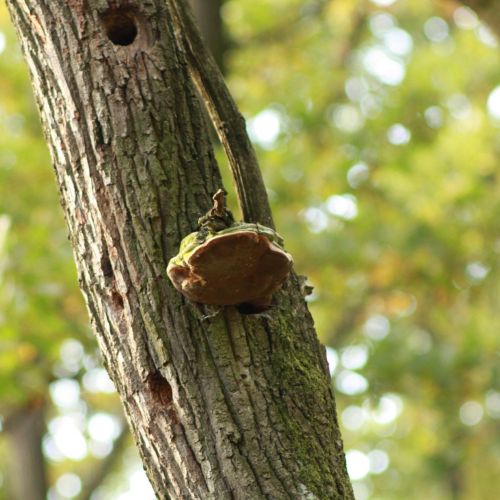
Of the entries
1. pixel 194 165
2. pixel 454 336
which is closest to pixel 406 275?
pixel 454 336

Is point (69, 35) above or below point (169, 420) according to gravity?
above

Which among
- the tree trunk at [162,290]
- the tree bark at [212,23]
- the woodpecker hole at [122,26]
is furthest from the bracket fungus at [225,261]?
the tree bark at [212,23]

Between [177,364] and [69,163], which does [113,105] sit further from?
[177,364]

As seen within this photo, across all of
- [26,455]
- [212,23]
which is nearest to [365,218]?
[212,23]

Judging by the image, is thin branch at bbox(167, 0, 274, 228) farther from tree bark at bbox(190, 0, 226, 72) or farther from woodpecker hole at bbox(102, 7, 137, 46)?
tree bark at bbox(190, 0, 226, 72)

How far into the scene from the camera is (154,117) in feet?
8.10

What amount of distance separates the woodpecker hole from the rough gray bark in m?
6.46

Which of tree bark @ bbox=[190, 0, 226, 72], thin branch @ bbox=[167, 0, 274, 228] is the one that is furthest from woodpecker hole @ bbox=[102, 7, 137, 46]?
tree bark @ bbox=[190, 0, 226, 72]

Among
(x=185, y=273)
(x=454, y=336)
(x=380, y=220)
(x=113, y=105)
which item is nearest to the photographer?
(x=185, y=273)

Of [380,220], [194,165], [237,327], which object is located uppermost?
[380,220]

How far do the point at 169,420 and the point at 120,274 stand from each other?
0.41m

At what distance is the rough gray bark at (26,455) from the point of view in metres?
8.48

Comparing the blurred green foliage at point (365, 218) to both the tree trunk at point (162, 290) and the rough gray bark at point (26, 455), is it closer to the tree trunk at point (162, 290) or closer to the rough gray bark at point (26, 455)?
the rough gray bark at point (26, 455)

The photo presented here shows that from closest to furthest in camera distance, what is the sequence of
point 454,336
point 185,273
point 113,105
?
point 185,273, point 113,105, point 454,336
